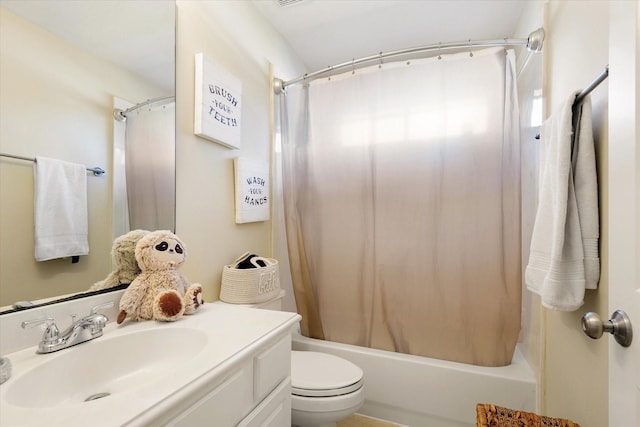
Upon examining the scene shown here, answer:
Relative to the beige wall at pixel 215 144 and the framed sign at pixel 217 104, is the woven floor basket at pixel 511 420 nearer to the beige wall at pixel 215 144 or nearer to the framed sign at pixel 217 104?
the beige wall at pixel 215 144

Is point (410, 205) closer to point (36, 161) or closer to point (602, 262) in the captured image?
point (602, 262)

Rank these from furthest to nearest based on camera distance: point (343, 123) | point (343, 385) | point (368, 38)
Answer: point (368, 38) < point (343, 123) < point (343, 385)

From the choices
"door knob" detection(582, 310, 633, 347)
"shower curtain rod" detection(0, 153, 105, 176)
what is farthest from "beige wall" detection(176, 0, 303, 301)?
"door knob" detection(582, 310, 633, 347)

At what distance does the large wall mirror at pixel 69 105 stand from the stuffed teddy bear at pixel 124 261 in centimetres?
2

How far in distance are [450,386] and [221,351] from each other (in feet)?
4.20

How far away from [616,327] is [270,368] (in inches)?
32.2

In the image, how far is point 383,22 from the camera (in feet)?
6.25

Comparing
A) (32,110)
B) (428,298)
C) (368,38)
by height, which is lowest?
(428,298)

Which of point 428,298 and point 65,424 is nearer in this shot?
point 65,424

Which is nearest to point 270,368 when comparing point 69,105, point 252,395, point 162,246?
point 252,395

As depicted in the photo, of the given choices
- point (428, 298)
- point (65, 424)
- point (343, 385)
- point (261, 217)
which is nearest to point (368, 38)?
point (261, 217)

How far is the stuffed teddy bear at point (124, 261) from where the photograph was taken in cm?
101

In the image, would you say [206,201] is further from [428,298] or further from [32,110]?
[428,298]

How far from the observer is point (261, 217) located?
5.93 ft
